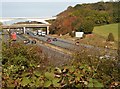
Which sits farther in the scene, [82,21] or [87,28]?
[82,21]

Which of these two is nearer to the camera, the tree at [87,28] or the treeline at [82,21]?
the tree at [87,28]

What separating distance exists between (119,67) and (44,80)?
Answer: 1134 mm

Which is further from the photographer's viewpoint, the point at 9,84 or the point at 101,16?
the point at 101,16

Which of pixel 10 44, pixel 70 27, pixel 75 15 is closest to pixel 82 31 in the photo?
pixel 70 27

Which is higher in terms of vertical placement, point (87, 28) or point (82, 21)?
point (82, 21)

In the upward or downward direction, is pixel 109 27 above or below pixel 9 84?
below

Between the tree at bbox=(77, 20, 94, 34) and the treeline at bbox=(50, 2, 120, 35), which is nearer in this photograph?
the tree at bbox=(77, 20, 94, 34)

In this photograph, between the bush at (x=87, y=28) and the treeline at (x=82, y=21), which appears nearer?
the bush at (x=87, y=28)

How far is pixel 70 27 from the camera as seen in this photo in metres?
65.4

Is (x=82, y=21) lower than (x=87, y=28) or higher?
higher

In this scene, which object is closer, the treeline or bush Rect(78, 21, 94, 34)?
bush Rect(78, 21, 94, 34)

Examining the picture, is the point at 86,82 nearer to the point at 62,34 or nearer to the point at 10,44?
the point at 10,44

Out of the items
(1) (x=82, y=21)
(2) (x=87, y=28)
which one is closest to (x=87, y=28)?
(2) (x=87, y=28)

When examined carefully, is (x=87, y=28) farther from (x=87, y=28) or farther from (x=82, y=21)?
(x=82, y=21)
